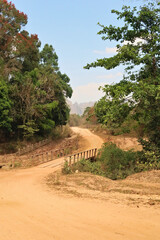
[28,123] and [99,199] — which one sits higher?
[28,123]

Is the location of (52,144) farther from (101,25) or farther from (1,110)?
(101,25)

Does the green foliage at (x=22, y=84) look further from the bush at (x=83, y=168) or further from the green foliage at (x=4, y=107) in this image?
the bush at (x=83, y=168)

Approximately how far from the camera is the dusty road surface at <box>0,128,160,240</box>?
161 inches

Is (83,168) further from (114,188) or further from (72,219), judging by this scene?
(72,219)

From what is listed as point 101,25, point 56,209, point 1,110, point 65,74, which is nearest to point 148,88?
point 101,25

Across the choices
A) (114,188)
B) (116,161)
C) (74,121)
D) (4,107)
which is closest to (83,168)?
(116,161)

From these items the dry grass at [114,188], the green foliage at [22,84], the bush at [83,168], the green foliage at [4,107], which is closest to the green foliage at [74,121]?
the green foliage at [22,84]

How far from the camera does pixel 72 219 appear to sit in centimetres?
518

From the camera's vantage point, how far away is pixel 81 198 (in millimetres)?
7184

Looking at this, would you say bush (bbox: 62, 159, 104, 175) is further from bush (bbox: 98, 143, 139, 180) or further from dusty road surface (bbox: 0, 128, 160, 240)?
dusty road surface (bbox: 0, 128, 160, 240)

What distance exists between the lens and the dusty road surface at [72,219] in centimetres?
409

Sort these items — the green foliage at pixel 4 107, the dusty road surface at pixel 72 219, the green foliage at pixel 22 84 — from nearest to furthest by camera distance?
the dusty road surface at pixel 72 219 < the green foliage at pixel 4 107 < the green foliage at pixel 22 84

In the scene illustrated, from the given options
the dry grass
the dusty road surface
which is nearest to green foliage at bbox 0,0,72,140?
the dry grass

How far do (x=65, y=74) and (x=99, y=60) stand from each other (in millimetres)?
24355
